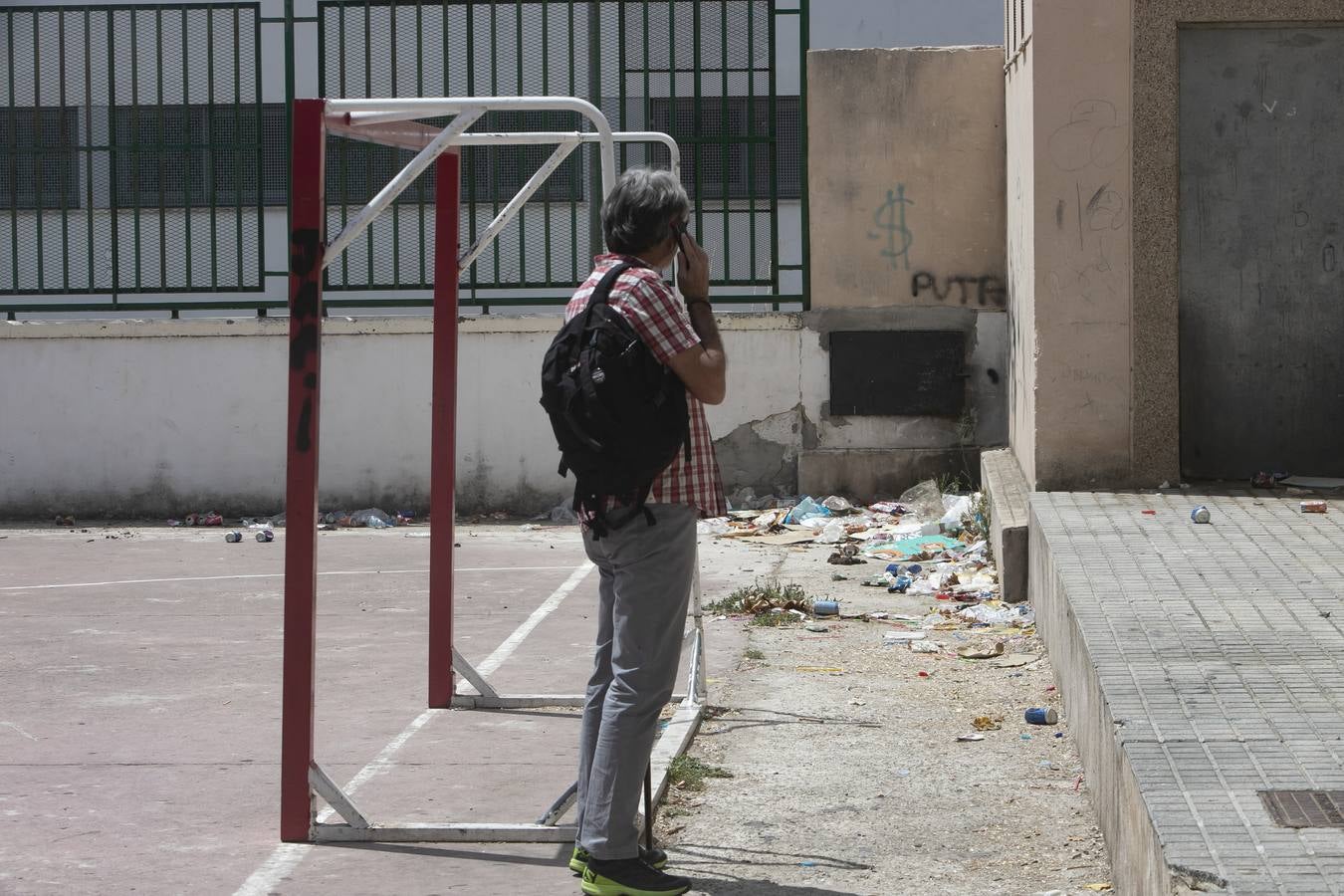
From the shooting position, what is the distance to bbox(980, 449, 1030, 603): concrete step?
801 cm

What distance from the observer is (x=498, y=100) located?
4.75m

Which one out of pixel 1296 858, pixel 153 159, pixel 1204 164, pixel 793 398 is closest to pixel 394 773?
pixel 1296 858

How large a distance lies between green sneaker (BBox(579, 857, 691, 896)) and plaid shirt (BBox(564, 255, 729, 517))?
35.0 inches

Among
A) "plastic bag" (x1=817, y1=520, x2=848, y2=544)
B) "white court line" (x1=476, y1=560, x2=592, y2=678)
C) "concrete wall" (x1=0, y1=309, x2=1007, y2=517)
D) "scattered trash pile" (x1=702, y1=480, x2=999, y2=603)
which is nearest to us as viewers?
"white court line" (x1=476, y1=560, x2=592, y2=678)

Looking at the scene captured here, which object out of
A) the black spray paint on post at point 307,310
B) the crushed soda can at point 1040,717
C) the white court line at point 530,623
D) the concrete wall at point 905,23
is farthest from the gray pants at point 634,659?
the concrete wall at point 905,23

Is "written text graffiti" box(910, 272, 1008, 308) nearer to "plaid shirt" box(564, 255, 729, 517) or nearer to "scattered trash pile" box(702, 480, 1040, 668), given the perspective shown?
"scattered trash pile" box(702, 480, 1040, 668)

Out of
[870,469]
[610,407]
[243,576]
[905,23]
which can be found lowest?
[243,576]

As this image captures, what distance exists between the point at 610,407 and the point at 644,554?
373 mm

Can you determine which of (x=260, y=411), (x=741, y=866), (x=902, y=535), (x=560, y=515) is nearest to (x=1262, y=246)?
(x=902, y=535)

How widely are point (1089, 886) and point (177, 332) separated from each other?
10147 millimetres

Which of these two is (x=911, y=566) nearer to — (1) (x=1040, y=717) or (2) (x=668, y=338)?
(1) (x=1040, y=717)

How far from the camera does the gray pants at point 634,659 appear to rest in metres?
3.87

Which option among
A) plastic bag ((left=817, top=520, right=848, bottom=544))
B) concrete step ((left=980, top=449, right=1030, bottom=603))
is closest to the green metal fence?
plastic bag ((left=817, top=520, right=848, bottom=544))

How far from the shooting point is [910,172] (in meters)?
12.1
